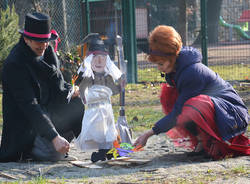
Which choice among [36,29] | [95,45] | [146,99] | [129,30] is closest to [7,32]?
[129,30]

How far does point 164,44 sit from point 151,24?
19.7ft

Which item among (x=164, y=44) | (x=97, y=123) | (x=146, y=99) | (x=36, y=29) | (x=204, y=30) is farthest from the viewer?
(x=204, y=30)

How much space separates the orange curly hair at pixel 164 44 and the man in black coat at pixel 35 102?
100cm

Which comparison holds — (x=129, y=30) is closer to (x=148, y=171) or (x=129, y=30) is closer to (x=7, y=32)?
(x=7, y=32)

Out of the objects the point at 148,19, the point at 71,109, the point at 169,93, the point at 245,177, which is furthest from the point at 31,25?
the point at 148,19

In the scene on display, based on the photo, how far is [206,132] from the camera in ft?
13.0

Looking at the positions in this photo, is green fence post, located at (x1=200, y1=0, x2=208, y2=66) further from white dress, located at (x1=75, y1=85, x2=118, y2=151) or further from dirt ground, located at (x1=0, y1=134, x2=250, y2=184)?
white dress, located at (x1=75, y1=85, x2=118, y2=151)

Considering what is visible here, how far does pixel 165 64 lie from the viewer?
3994 mm

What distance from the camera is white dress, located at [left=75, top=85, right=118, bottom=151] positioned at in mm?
4250

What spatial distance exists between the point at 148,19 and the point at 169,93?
5.53 metres

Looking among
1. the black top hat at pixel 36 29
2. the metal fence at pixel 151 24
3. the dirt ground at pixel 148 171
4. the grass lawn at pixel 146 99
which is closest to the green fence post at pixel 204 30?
the metal fence at pixel 151 24

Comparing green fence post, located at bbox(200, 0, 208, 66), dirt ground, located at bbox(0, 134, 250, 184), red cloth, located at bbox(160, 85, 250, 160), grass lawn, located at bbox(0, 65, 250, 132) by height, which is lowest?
grass lawn, located at bbox(0, 65, 250, 132)

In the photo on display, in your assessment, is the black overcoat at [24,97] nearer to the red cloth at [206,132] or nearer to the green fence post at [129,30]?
the red cloth at [206,132]

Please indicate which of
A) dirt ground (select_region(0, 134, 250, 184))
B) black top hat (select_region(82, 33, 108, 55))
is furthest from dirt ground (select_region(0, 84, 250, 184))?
black top hat (select_region(82, 33, 108, 55))
